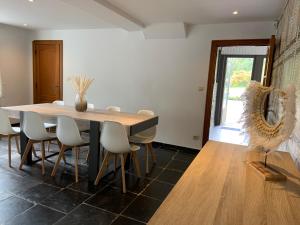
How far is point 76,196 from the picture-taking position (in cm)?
265

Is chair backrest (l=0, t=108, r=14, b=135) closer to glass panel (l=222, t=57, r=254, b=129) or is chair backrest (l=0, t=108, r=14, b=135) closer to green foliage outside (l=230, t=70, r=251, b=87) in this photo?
glass panel (l=222, t=57, r=254, b=129)

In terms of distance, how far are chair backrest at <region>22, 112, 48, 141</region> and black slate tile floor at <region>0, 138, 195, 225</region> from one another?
0.52m

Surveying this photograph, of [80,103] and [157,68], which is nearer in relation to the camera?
[80,103]

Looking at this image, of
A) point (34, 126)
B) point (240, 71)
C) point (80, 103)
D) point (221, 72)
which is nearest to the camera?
point (34, 126)

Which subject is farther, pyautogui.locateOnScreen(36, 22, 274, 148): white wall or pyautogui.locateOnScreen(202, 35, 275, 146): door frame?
pyautogui.locateOnScreen(36, 22, 274, 148): white wall

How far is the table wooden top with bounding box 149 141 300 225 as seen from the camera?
892 mm

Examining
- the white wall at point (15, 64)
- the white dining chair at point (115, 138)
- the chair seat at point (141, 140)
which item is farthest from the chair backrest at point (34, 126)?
the white wall at point (15, 64)

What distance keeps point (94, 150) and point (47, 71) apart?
3.87m

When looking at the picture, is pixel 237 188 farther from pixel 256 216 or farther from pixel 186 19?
pixel 186 19

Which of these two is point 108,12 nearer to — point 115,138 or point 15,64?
point 115,138


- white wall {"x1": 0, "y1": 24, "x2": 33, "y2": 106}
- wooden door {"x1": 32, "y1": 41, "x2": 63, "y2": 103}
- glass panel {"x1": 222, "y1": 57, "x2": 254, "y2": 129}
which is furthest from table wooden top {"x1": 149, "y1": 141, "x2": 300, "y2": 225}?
glass panel {"x1": 222, "y1": 57, "x2": 254, "y2": 129}

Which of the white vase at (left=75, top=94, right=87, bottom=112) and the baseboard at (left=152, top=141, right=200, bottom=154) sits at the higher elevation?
the white vase at (left=75, top=94, right=87, bottom=112)

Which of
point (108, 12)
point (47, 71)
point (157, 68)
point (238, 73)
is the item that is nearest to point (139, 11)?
point (108, 12)

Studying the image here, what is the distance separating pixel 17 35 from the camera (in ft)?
18.6
